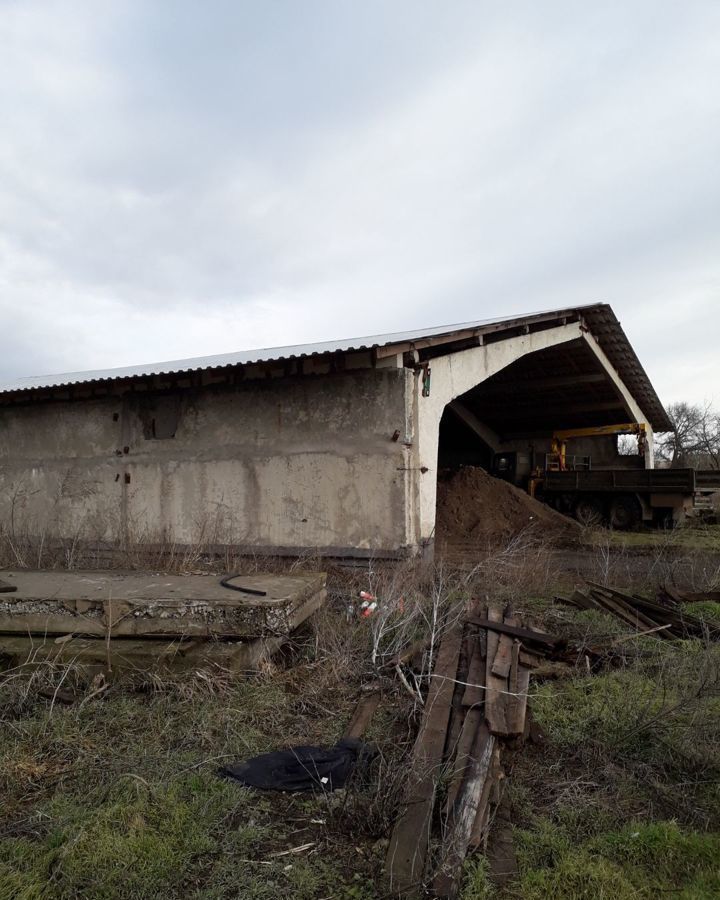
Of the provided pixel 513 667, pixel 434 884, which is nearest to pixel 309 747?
pixel 434 884

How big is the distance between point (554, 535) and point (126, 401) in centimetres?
933

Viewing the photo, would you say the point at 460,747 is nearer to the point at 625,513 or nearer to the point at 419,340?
the point at 419,340

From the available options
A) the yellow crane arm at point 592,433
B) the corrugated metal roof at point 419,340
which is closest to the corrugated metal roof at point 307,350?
the corrugated metal roof at point 419,340

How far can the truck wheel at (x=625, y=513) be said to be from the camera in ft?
A: 48.4

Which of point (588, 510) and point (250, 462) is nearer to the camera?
point (250, 462)

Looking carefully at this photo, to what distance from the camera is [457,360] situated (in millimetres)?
9016

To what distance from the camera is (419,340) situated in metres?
7.65

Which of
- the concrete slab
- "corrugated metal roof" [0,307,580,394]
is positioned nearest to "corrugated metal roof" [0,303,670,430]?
"corrugated metal roof" [0,307,580,394]

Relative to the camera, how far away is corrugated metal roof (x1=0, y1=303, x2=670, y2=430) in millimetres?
8703

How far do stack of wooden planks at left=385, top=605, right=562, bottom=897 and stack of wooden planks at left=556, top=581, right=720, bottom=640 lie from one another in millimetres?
1344

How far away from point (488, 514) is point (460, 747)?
451 inches

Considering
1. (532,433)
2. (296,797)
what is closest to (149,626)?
(296,797)

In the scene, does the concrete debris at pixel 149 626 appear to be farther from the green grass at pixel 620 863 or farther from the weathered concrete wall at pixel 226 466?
the weathered concrete wall at pixel 226 466

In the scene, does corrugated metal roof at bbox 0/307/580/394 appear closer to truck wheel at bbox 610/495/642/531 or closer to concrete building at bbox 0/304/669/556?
concrete building at bbox 0/304/669/556
